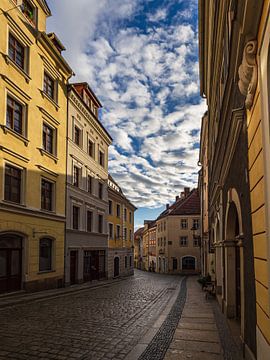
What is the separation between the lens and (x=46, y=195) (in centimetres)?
2220

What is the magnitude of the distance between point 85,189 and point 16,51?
12.5 m

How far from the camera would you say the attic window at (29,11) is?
2008 cm

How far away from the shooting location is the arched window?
184ft

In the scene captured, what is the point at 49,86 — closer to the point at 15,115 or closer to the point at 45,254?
the point at 15,115

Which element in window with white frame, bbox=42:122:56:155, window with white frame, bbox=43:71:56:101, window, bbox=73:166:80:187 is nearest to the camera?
window with white frame, bbox=42:122:56:155

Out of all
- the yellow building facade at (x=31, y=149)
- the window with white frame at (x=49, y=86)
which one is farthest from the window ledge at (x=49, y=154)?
the window with white frame at (x=49, y=86)

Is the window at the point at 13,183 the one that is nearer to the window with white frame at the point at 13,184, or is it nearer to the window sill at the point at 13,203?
the window with white frame at the point at 13,184

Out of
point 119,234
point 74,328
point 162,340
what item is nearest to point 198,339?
point 162,340

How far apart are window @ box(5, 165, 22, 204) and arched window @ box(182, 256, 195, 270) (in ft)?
135

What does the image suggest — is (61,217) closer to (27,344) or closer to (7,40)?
(7,40)

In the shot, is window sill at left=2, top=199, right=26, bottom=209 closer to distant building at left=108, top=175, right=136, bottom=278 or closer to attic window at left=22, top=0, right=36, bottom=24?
attic window at left=22, top=0, right=36, bottom=24

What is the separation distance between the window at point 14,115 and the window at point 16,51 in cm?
212

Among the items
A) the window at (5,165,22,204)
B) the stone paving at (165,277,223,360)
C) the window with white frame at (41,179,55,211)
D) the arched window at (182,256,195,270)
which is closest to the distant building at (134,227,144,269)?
the arched window at (182,256,195,270)

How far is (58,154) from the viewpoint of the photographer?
23.6m
